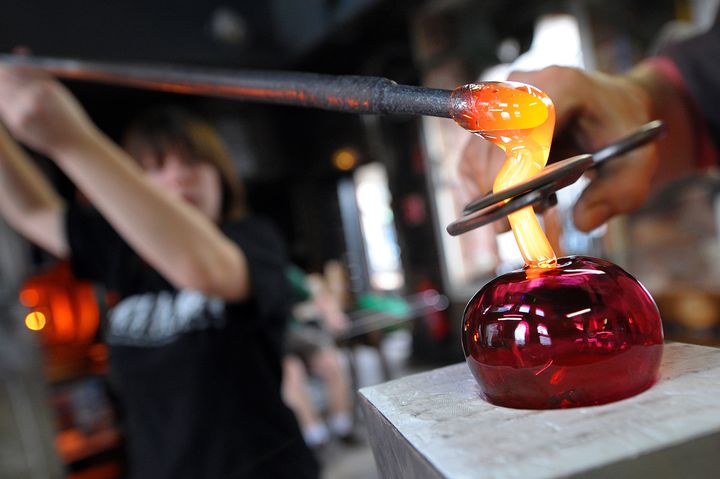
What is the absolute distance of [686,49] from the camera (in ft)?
2.57

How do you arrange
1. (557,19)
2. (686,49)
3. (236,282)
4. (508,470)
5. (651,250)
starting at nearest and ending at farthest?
(508,470) → (686,49) → (236,282) → (651,250) → (557,19)

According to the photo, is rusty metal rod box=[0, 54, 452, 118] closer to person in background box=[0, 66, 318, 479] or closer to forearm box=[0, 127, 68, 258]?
person in background box=[0, 66, 318, 479]

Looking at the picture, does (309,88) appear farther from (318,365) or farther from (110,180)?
(318,365)

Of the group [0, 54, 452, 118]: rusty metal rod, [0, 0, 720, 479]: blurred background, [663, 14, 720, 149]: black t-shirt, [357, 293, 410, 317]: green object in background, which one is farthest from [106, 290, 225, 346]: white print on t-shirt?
[357, 293, 410, 317]: green object in background

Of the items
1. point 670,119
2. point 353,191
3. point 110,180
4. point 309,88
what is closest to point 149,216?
point 110,180

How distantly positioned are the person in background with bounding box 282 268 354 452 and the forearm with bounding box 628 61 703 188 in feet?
8.68

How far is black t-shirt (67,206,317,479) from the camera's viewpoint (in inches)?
34.9

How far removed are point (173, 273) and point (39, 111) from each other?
0.30 metres

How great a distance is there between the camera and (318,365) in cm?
365

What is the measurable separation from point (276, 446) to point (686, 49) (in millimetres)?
853

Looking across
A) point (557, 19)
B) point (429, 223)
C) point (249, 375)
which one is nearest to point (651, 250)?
point (557, 19)

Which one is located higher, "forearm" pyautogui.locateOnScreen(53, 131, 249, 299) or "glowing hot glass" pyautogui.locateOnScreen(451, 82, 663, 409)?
"forearm" pyautogui.locateOnScreen(53, 131, 249, 299)

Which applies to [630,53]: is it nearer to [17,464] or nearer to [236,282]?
[236,282]

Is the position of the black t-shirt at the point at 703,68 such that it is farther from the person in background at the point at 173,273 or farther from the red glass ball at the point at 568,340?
the person in background at the point at 173,273
